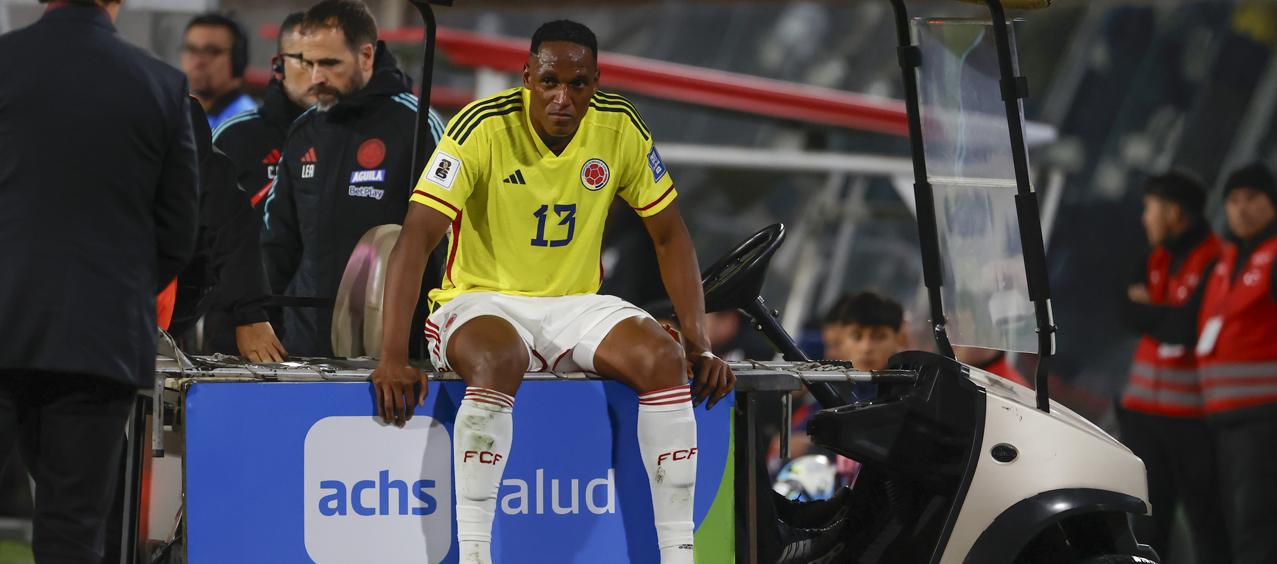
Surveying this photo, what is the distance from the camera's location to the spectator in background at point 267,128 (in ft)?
17.8

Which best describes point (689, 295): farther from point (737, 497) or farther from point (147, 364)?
point (147, 364)

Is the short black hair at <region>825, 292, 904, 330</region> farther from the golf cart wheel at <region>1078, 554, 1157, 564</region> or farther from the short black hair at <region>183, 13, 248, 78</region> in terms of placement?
the short black hair at <region>183, 13, 248, 78</region>

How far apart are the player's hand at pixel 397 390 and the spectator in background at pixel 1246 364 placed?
3696mm

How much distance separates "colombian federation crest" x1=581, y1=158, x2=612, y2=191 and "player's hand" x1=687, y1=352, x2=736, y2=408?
49cm

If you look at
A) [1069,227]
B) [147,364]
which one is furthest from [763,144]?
[147,364]

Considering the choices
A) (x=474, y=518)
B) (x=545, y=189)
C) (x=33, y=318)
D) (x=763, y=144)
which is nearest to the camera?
(x=33, y=318)

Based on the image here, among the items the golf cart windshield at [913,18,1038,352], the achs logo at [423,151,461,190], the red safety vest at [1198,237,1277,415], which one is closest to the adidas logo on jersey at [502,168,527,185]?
the achs logo at [423,151,461,190]

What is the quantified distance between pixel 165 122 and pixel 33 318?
0.46 metres

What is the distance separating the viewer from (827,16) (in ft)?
53.5

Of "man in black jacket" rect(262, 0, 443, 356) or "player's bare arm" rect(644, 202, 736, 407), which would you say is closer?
"player's bare arm" rect(644, 202, 736, 407)

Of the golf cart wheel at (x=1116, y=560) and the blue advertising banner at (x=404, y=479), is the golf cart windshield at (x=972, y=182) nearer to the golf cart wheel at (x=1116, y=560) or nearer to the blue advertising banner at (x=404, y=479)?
the golf cart wheel at (x=1116, y=560)

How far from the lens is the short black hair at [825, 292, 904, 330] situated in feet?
18.7

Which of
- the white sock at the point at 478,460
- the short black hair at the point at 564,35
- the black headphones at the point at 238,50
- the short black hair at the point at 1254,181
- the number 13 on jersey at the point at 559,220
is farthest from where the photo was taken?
the short black hair at the point at 1254,181

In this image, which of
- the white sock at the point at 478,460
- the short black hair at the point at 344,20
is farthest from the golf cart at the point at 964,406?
the short black hair at the point at 344,20
